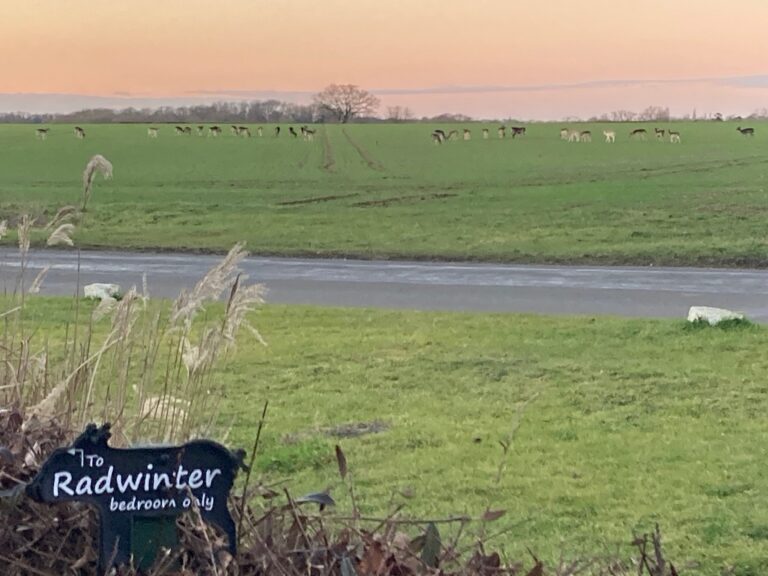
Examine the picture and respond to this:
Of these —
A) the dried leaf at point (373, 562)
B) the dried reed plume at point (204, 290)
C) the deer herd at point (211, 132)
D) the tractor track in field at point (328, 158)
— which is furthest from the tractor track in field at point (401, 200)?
the deer herd at point (211, 132)

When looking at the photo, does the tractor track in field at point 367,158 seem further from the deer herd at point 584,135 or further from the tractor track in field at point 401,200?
the tractor track in field at point 401,200

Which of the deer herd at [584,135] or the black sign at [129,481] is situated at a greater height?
the deer herd at [584,135]

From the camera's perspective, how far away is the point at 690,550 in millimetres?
4492

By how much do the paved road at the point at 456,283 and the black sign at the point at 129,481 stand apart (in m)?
9.04

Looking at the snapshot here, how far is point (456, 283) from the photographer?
46.3 feet

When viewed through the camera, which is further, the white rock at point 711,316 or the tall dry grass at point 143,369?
the white rock at point 711,316

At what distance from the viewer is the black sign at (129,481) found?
2176 mm

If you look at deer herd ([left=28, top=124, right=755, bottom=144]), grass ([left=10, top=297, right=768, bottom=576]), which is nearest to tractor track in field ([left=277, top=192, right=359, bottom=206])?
grass ([left=10, top=297, right=768, bottom=576])

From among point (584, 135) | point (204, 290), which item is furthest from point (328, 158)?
point (204, 290)

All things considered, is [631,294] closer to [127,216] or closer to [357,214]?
[357,214]

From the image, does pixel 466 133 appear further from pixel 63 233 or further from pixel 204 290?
pixel 204 290

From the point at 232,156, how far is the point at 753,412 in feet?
151

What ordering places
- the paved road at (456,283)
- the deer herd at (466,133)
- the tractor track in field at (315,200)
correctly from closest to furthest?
the paved road at (456,283), the tractor track in field at (315,200), the deer herd at (466,133)

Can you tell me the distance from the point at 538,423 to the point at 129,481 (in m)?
4.41
